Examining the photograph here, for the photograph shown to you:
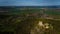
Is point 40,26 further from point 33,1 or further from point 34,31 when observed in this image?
point 33,1

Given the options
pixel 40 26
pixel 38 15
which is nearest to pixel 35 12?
pixel 38 15

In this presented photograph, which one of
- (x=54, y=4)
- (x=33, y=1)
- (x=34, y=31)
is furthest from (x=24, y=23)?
(x=54, y=4)

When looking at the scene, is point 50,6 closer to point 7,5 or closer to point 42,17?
point 42,17

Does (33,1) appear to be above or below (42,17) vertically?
above

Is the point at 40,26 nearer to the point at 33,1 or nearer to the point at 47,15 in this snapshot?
the point at 47,15

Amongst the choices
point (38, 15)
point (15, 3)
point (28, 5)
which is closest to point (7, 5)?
point (15, 3)

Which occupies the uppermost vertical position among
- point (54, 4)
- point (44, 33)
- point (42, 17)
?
point (54, 4)

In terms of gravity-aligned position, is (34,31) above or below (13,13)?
below
